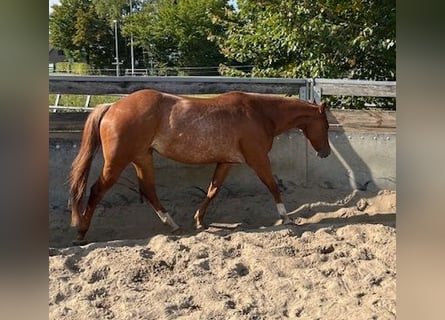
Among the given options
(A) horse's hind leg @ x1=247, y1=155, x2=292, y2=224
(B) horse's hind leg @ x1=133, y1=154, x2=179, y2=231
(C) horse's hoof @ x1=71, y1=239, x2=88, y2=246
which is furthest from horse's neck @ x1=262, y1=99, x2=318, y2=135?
(C) horse's hoof @ x1=71, y1=239, x2=88, y2=246

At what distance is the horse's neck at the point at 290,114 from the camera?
14.2 feet

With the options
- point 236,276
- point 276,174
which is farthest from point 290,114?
point 236,276

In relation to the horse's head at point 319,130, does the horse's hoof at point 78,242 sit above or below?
below

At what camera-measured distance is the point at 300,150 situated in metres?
5.01

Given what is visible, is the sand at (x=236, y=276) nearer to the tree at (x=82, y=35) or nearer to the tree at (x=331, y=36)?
the tree at (x=331, y=36)

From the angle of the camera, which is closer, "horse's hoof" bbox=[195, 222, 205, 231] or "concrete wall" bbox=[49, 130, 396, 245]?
"horse's hoof" bbox=[195, 222, 205, 231]

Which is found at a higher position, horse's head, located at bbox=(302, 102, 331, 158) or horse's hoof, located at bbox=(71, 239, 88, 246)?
horse's head, located at bbox=(302, 102, 331, 158)

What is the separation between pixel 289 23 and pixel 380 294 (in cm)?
471

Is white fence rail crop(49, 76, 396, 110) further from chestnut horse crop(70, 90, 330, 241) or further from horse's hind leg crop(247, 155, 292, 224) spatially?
horse's hind leg crop(247, 155, 292, 224)

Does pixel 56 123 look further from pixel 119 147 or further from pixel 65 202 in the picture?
pixel 119 147

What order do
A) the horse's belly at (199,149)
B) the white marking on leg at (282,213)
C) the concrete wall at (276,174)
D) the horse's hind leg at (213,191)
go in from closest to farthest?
the horse's belly at (199,149) < the white marking on leg at (282,213) < the horse's hind leg at (213,191) < the concrete wall at (276,174)

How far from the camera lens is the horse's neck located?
4340 millimetres

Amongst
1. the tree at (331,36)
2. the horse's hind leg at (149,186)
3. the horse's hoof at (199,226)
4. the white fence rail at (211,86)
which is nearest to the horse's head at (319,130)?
the white fence rail at (211,86)

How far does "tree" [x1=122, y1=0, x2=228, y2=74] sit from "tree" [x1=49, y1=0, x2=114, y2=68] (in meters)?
1.33
